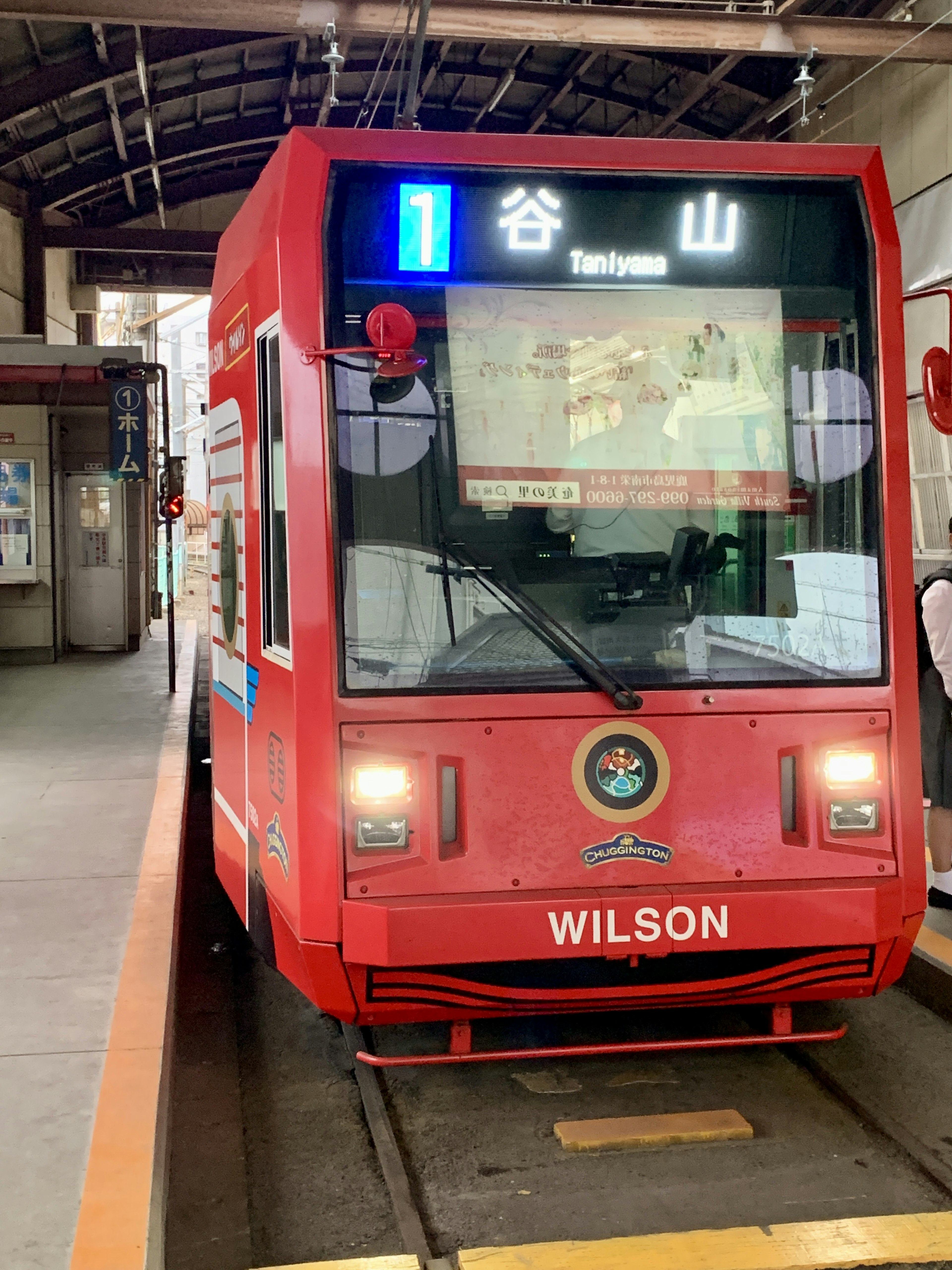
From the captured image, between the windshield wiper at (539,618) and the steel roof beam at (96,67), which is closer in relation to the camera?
the windshield wiper at (539,618)

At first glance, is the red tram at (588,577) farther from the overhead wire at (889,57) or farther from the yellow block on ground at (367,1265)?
the overhead wire at (889,57)

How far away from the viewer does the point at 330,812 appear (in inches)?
148

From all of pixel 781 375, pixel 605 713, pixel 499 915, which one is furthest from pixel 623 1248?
pixel 781 375

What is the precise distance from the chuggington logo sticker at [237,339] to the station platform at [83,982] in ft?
7.73

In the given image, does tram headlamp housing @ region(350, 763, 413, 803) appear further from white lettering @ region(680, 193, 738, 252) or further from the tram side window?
white lettering @ region(680, 193, 738, 252)

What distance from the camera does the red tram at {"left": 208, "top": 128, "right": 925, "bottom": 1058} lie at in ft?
12.5

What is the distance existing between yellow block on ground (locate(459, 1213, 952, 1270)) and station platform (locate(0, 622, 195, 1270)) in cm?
99

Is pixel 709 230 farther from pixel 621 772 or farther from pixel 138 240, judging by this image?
pixel 138 240

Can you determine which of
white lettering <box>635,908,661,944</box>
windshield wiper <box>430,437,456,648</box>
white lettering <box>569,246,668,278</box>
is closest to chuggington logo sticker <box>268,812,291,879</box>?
windshield wiper <box>430,437,456,648</box>

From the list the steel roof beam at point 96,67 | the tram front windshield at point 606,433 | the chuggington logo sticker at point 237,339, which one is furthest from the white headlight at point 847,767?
the steel roof beam at point 96,67

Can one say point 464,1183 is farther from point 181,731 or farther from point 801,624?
point 181,731

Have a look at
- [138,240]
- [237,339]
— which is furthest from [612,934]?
[138,240]

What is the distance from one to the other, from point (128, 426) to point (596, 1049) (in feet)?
40.5

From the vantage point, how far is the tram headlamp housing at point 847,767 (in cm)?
398
